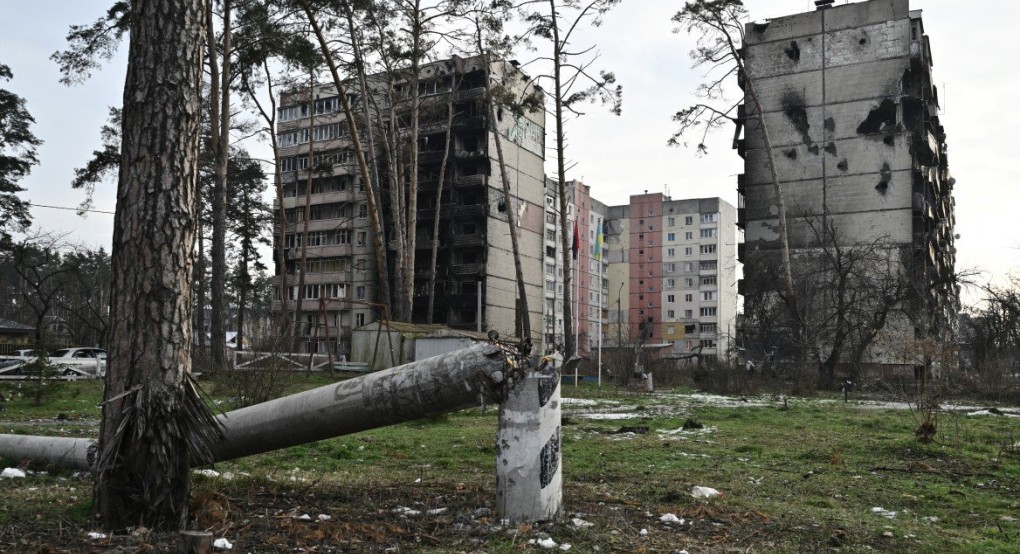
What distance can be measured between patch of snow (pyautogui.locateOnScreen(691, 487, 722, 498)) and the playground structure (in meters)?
1.63

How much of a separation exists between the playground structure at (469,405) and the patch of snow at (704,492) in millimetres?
1635

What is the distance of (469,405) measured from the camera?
534cm

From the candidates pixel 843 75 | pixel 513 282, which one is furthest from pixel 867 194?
pixel 513 282

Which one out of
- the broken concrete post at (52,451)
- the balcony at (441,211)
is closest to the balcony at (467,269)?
the balcony at (441,211)

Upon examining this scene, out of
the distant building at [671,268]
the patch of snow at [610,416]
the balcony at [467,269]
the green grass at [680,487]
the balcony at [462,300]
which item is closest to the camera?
the green grass at [680,487]

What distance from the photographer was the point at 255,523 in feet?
16.0

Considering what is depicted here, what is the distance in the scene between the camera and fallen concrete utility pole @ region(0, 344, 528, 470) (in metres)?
5.20

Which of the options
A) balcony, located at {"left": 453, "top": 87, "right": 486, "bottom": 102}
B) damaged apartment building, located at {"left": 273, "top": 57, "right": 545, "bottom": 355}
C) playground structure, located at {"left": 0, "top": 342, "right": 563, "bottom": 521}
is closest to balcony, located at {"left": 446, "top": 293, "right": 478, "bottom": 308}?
damaged apartment building, located at {"left": 273, "top": 57, "right": 545, "bottom": 355}

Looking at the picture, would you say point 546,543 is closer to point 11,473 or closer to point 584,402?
point 11,473

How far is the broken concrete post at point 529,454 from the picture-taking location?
504cm

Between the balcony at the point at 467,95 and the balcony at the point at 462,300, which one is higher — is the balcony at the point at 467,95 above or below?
above

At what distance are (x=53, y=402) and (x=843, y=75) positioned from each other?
45920 mm

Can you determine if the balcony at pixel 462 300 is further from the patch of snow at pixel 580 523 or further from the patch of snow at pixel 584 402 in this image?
the patch of snow at pixel 580 523

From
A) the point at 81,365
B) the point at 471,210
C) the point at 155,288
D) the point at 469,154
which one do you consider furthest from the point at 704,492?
the point at 469,154
